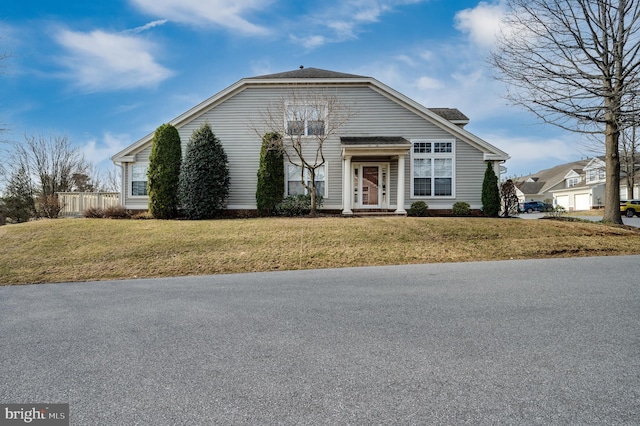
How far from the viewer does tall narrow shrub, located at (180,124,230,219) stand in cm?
1536

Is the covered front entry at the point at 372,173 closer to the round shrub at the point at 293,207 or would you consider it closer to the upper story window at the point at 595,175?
the round shrub at the point at 293,207

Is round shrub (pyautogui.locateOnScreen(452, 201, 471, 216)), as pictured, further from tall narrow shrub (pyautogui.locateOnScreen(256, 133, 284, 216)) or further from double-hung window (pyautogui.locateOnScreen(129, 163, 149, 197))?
double-hung window (pyautogui.locateOnScreen(129, 163, 149, 197))

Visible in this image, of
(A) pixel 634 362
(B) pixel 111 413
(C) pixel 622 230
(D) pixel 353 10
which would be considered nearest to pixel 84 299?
(B) pixel 111 413

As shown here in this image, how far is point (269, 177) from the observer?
16062 millimetres

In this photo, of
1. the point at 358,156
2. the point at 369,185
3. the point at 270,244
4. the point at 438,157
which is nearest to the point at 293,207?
the point at 358,156

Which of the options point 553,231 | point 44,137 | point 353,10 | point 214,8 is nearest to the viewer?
point 214,8

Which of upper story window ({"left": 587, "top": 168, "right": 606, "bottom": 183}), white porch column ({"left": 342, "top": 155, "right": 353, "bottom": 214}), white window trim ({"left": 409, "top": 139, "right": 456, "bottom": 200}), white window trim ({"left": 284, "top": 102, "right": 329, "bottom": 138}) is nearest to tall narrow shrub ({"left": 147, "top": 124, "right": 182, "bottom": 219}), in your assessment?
white window trim ({"left": 284, "top": 102, "right": 329, "bottom": 138})

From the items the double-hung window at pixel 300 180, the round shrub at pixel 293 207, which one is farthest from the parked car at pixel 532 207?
the round shrub at pixel 293 207

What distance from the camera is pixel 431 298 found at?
17.8 ft

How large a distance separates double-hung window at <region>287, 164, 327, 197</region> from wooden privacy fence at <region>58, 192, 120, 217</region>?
951cm

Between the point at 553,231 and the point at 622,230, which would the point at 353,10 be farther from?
the point at 622,230

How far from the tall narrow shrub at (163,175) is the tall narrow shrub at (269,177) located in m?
3.79

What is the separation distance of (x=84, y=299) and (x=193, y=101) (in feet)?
49.3

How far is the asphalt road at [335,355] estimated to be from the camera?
2375 millimetres
